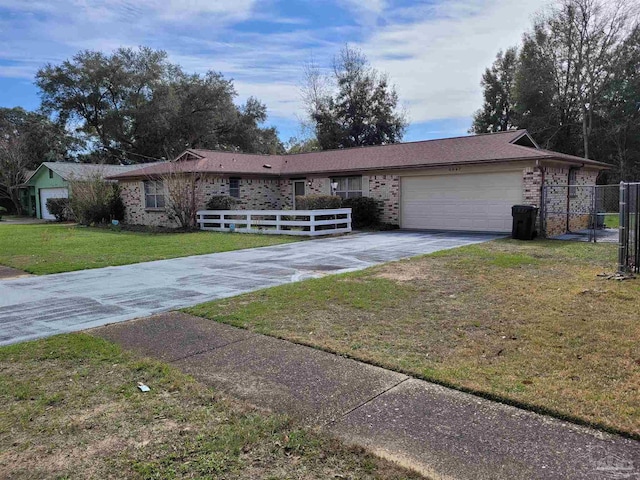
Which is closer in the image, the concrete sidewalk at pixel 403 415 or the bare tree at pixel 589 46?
the concrete sidewalk at pixel 403 415

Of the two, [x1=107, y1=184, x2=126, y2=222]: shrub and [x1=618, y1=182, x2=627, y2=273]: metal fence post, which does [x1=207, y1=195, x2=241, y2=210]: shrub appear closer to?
[x1=107, y1=184, x2=126, y2=222]: shrub

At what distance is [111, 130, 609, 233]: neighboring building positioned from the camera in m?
16.1

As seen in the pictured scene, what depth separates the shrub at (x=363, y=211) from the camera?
19.4 meters

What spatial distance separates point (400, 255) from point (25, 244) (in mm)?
11784

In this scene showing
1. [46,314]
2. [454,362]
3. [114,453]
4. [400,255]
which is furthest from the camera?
[400,255]

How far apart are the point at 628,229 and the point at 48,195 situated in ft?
116

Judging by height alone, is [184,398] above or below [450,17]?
below

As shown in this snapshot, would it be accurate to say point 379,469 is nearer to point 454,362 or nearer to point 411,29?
point 454,362

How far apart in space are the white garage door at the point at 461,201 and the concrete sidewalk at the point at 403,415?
1334 cm

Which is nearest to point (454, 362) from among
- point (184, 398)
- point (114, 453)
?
point (184, 398)

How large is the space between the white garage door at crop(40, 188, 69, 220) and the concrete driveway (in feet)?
79.7

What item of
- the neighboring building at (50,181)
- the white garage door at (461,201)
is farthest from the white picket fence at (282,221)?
the neighboring building at (50,181)

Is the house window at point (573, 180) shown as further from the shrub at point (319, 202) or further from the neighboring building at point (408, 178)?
the shrub at point (319, 202)

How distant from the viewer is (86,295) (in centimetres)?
753
